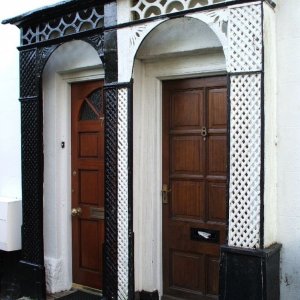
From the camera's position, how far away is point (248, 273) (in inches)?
142

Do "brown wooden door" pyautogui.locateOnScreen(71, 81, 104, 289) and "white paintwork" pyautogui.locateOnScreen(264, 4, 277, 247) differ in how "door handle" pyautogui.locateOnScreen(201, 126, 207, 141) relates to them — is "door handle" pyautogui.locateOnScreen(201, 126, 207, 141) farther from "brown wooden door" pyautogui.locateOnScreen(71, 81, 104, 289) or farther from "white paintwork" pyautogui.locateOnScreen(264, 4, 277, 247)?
"brown wooden door" pyautogui.locateOnScreen(71, 81, 104, 289)

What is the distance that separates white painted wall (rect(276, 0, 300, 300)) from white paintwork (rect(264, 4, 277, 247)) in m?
0.04

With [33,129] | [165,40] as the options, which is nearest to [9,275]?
[33,129]

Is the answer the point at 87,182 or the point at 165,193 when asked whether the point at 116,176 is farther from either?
the point at 87,182

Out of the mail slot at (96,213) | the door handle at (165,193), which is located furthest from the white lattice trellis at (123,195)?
the mail slot at (96,213)

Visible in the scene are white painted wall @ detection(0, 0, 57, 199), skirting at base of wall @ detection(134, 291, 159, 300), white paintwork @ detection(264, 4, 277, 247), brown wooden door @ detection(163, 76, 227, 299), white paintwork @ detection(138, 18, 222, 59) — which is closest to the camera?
white paintwork @ detection(264, 4, 277, 247)

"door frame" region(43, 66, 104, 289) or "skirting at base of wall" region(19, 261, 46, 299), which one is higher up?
"door frame" region(43, 66, 104, 289)

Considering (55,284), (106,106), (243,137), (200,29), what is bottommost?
(55,284)

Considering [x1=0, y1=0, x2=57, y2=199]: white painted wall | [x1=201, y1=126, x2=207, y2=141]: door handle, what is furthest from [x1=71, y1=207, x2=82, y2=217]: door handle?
[x1=201, y1=126, x2=207, y2=141]: door handle

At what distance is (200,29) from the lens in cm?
439

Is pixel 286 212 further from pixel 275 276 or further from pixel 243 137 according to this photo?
pixel 243 137

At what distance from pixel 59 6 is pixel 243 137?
8.52 feet

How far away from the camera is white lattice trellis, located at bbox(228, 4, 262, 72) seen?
3584 millimetres

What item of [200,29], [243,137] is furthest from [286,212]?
[200,29]
